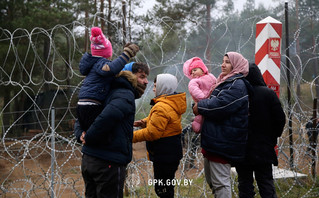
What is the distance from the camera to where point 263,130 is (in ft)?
9.01

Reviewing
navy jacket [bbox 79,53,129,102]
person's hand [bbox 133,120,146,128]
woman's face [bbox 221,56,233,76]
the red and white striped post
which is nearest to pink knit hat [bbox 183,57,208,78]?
woman's face [bbox 221,56,233,76]

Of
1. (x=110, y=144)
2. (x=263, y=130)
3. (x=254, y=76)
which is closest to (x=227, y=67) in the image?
(x=254, y=76)

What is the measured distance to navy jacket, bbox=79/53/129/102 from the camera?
2.25 metres

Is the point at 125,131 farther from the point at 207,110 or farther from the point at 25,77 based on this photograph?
the point at 25,77

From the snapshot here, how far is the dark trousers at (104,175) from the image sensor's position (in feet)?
7.22

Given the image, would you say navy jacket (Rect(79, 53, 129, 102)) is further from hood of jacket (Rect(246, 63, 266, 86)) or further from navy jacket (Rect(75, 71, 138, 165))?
hood of jacket (Rect(246, 63, 266, 86))

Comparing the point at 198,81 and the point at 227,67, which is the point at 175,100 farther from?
the point at 227,67

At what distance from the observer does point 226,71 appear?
278 centimetres

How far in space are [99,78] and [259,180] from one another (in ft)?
5.28

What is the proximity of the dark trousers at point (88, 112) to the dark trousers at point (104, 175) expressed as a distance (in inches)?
9.6

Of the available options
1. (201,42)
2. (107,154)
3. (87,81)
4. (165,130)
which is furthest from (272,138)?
(201,42)

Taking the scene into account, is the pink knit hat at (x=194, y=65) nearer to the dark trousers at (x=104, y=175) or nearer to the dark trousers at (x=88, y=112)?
the dark trousers at (x=88, y=112)

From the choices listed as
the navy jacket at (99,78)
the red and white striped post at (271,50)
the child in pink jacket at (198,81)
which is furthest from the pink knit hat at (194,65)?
the navy jacket at (99,78)

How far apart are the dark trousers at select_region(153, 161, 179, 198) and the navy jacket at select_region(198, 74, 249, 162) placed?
1.30 ft
